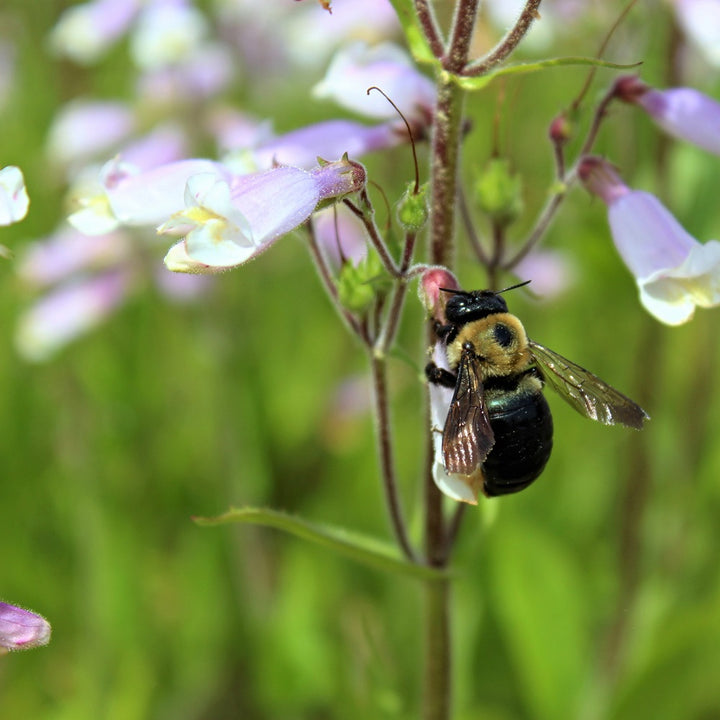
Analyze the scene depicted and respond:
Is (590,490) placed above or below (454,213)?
below

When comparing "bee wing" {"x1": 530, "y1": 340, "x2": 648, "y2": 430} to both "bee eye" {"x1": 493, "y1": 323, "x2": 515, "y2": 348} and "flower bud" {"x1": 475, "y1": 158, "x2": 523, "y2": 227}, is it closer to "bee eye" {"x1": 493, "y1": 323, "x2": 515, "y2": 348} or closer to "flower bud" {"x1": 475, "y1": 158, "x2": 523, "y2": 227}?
"bee eye" {"x1": 493, "y1": 323, "x2": 515, "y2": 348}

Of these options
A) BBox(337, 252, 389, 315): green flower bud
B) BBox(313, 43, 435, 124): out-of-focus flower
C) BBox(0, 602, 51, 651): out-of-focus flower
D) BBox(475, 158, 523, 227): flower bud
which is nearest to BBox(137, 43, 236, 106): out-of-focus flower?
BBox(313, 43, 435, 124): out-of-focus flower

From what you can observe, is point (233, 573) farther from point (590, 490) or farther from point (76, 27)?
point (76, 27)

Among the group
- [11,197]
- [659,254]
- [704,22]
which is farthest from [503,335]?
[704,22]

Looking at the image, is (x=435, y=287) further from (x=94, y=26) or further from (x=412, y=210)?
(x=94, y=26)

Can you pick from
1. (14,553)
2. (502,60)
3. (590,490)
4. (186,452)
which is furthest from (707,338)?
(14,553)
